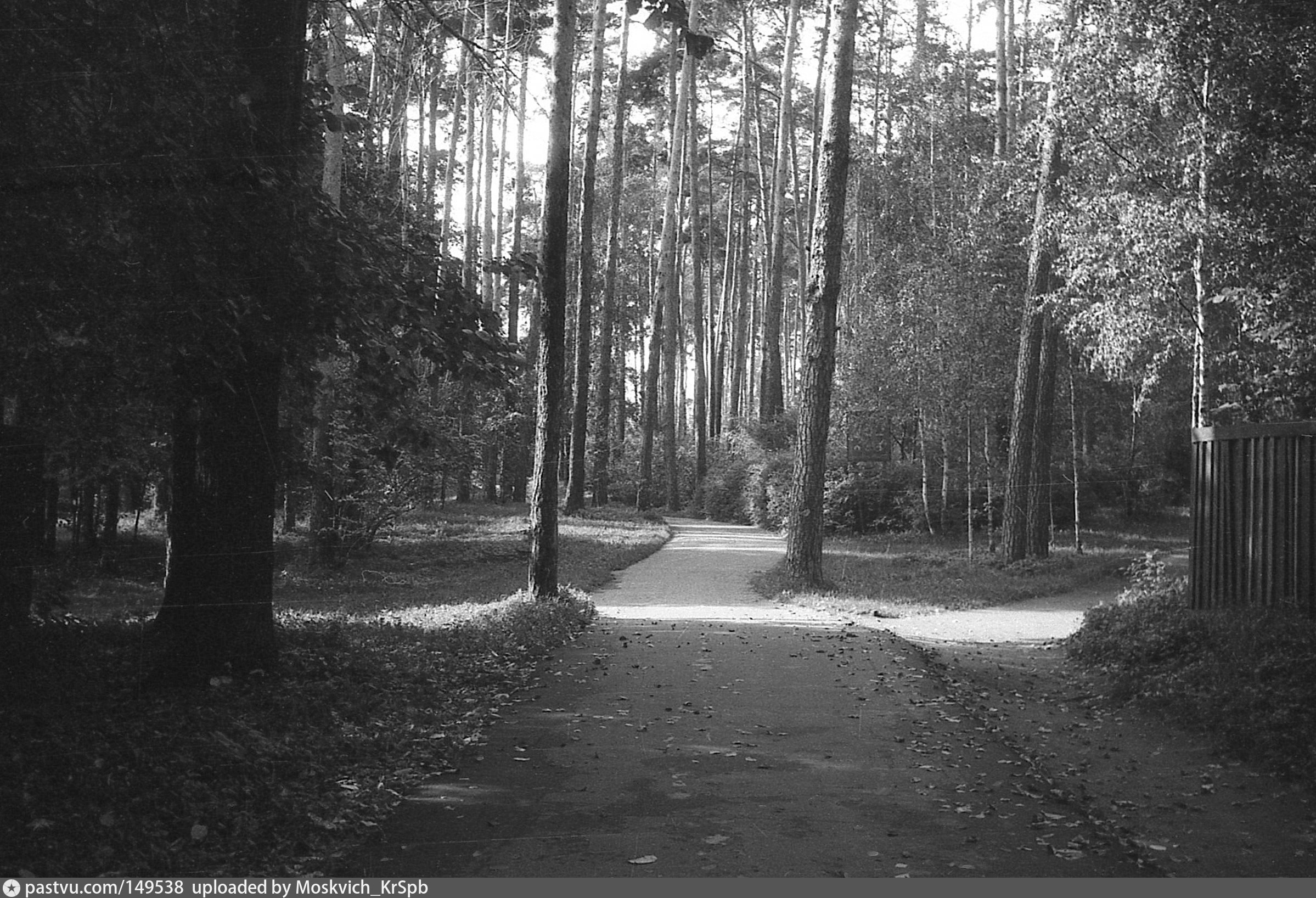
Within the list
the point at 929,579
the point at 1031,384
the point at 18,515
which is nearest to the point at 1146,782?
the point at 18,515

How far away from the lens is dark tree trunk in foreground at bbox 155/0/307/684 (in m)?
7.92

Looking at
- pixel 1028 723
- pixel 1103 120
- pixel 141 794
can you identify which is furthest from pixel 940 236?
pixel 141 794

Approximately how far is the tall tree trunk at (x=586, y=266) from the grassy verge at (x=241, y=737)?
20038 mm

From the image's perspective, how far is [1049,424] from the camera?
23969 millimetres

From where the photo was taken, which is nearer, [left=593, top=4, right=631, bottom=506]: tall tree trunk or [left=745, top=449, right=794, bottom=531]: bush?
[left=745, top=449, right=794, bottom=531]: bush

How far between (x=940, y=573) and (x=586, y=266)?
15.5 metres

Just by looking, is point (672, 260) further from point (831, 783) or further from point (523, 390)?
point (831, 783)

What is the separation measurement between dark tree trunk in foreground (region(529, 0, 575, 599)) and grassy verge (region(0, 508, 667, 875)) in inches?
50.6

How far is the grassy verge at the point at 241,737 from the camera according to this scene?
516 centimetres

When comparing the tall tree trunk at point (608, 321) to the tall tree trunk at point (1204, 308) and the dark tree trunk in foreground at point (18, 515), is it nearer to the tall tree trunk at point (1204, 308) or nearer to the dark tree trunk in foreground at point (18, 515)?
the tall tree trunk at point (1204, 308)

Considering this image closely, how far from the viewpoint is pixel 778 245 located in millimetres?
38250

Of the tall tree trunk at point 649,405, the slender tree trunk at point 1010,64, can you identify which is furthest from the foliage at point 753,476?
the slender tree trunk at point 1010,64

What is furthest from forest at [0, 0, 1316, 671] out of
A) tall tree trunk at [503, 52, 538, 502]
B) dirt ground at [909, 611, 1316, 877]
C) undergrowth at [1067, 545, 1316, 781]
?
dirt ground at [909, 611, 1316, 877]

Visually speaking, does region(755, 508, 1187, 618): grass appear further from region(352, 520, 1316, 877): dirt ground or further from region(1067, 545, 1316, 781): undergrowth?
region(352, 520, 1316, 877): dirt ground
